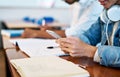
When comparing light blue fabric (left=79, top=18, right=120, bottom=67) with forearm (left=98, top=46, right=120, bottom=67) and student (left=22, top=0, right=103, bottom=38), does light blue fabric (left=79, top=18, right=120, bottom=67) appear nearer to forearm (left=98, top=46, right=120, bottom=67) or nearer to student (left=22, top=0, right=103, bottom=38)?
forearm (left=98, top=46, right=120, bottom=67)

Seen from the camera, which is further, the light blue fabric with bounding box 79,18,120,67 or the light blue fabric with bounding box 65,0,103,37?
the light blue fabric with bounding box 65,0,103,37

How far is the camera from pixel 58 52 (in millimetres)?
1051

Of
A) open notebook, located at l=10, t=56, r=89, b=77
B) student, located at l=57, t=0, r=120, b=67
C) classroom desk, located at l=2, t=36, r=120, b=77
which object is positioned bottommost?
classroom desk, located at l=2, t=36, r=120, b=77

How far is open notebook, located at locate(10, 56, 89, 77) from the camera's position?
0.68m

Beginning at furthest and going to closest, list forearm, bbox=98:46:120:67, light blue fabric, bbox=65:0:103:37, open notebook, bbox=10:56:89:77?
light blue fabric, bbox=65:0:103:37 → forearm, bbox=98:46:120:67 → open notebook, bbox=10:56:89:77

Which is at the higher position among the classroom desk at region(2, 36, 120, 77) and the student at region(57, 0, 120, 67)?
the student at region(57, 0, 120, 67)

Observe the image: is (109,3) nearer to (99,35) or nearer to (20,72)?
(99,35)

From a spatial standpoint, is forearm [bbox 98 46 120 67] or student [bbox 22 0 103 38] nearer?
forearm [bbox 98 46 120 67]

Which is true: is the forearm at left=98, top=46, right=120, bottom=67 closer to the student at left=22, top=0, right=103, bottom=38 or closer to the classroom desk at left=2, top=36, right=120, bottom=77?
the classroom desk at left=2, top=36, right=120, bottom=77

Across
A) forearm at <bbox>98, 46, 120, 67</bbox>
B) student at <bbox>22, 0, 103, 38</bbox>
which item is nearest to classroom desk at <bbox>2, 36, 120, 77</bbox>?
forearm at <bbox>98, 46, 120, 67</bbox>

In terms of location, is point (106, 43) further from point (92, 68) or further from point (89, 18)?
point (89, 18)

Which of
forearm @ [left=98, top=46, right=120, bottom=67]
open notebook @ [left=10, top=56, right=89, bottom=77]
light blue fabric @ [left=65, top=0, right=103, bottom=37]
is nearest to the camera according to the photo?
open notebook @ [left=10, top=56, right=89, bottom=77]

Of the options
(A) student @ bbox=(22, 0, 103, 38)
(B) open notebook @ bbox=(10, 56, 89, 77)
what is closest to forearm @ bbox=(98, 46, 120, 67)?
(B) open notebook @ bbox=(10, 56, 89, 77)

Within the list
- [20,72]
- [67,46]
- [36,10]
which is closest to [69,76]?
[20,72]
